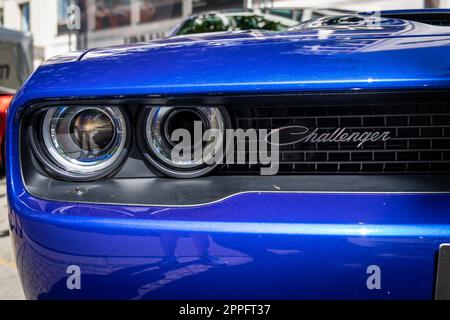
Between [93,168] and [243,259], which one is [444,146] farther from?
[93,168]

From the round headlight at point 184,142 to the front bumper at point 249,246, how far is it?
0.21 meters

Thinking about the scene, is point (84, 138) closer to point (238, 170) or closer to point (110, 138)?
Answer: point (110, 138)

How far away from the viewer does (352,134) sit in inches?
48.6

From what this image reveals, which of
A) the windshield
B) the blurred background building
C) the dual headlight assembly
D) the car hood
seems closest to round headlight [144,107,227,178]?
the dual headlight assembly

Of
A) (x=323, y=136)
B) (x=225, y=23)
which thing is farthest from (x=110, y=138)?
(x=225, y=23)

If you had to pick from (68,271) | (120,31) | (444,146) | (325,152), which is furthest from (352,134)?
(120,31)

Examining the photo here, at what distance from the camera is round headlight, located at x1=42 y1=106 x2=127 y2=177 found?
1259 millimetres

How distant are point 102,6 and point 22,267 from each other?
17.0m

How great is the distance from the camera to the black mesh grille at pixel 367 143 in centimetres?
122

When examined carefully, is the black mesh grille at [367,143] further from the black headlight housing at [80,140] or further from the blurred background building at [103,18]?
the blurred background building at [103,18]

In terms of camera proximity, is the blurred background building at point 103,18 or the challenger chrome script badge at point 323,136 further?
the blurred background building at point 103,18

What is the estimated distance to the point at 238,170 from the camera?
52.6 inches

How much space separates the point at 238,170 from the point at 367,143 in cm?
38

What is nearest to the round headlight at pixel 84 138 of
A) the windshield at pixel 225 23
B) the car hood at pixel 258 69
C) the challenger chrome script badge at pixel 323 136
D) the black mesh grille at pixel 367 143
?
the car hood at pixel 258 69
